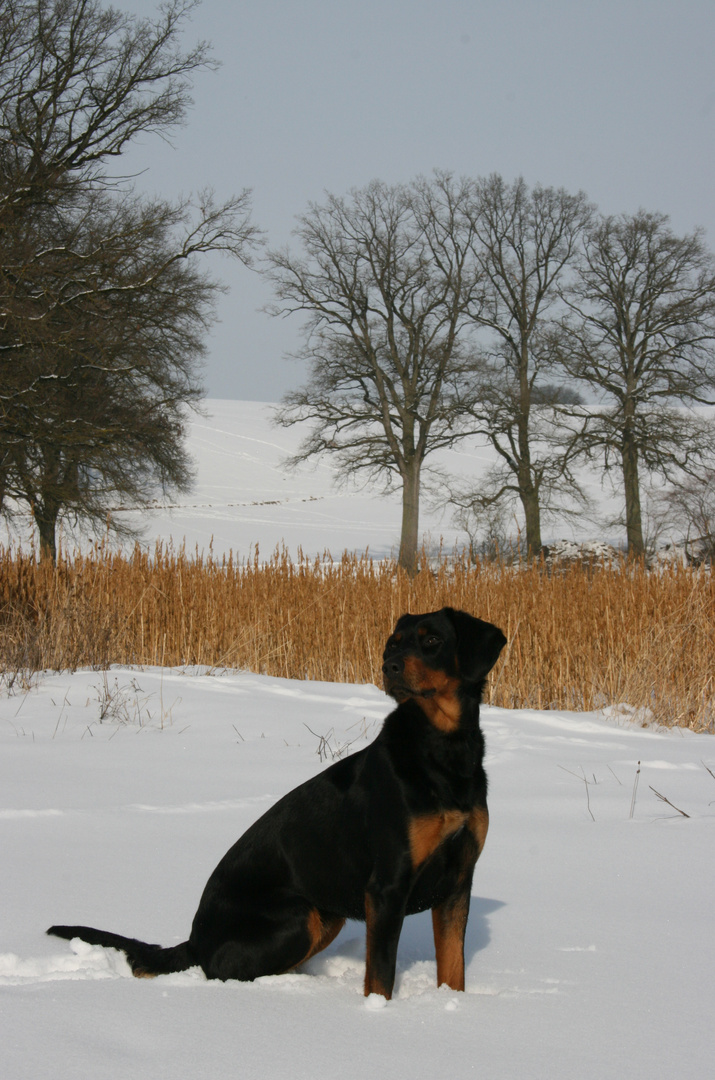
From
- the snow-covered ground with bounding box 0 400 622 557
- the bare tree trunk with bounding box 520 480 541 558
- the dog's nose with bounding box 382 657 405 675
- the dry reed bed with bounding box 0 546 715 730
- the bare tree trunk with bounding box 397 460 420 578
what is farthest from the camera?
the snow-covered ground with bounding box 0 400 622 557

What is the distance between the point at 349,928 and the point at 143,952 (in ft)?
2.53

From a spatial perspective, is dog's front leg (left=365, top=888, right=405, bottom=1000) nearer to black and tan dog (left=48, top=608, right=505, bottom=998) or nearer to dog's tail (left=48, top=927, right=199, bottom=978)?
black and tan dog (left=48, top=608, right=505, bottom=998)

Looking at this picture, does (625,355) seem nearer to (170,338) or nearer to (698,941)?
(170,338)

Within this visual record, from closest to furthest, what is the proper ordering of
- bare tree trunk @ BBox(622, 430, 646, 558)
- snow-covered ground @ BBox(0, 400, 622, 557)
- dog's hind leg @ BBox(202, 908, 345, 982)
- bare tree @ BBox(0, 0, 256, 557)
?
dog's hind leg @ BBox(202, 908, 345, 982) < bare tree @ BBox(0, 0, 256, 557) < bare tree trunk @ BBox(622, 430, 646, 558) < snow-covered ground @ BBox(0, 400, 622, 557)

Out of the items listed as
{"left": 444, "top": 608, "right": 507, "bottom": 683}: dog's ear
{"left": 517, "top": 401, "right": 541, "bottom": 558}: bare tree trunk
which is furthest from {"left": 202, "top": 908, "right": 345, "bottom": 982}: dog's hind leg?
{"left": 517, "top": 401, "right": 541, "bottom": 558}: bare tree trunk

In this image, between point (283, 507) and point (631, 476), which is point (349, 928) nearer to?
point (631, 476)

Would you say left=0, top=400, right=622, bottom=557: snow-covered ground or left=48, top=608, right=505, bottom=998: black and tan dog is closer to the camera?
left=48, top=608, right=505, bottom=998: black and tan dog

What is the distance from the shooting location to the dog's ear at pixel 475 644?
2.49m

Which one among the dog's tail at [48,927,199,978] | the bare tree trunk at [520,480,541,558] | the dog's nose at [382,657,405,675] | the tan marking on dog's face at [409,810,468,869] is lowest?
the dog's tail at [48,927,199,978]

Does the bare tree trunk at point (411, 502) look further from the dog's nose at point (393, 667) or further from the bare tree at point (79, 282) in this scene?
the dog's nose at point (393, 667)

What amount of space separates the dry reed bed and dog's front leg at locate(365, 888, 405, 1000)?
4.88 m

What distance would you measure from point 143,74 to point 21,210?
16.4 ft

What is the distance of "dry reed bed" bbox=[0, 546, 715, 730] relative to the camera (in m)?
7.21

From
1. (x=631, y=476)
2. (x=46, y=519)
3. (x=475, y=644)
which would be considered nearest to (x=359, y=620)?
(x=475, y=644)
